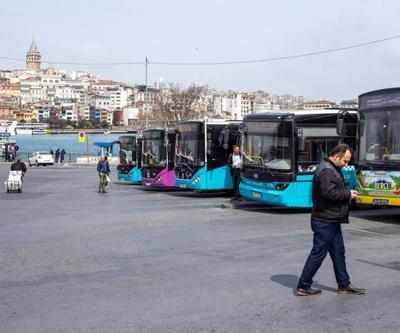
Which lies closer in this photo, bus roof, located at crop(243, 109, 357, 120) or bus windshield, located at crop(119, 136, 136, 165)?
bus roof, located at crop(243, 109, 357, 120)

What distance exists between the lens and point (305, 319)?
21.7 feet

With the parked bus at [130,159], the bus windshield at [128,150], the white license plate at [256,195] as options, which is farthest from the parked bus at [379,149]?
the bus windshield at [128,150]

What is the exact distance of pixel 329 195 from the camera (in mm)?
7238

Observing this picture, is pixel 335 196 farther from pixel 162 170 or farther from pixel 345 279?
pixel 162 170

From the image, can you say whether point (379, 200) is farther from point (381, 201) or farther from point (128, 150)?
A: point (128, 150)

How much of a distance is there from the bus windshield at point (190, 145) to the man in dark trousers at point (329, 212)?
14646 millimetres

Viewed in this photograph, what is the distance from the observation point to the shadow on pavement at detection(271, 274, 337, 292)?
802 cm

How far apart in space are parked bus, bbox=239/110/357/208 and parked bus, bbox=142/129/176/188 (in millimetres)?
8060

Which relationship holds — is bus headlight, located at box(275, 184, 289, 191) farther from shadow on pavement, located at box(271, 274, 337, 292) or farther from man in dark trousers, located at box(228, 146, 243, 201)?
shadow on pavement, located at box(271, 274, 337, 292)

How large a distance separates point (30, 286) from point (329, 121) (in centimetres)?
1057

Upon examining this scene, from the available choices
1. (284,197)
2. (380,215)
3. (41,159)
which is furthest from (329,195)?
(41,159)

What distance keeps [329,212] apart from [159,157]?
62.3ft

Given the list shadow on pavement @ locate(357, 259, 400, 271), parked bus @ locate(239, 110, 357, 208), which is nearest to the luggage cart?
parked bus @ locate(239, 110, 357, 208)

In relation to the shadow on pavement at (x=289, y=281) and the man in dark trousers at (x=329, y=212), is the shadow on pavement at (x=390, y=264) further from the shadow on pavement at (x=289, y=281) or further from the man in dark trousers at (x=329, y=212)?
the man in dark trousers at (x=329, y=212)
